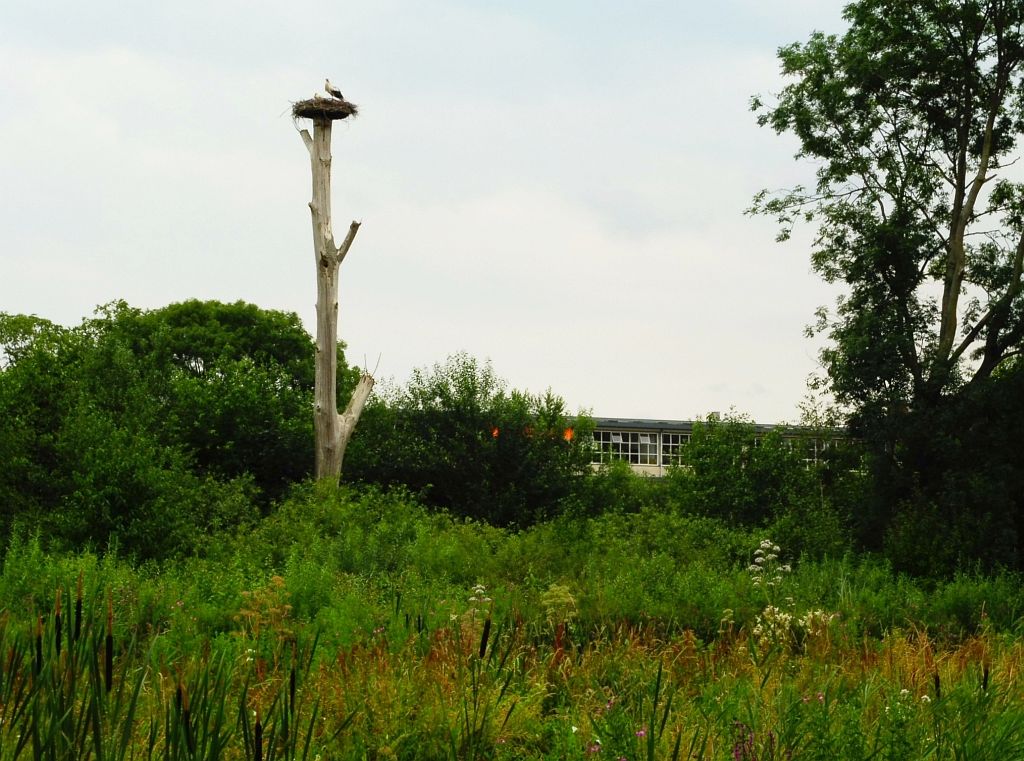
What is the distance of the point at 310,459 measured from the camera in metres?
24.0

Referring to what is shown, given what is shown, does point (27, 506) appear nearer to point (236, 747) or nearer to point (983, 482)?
point (236, 747)

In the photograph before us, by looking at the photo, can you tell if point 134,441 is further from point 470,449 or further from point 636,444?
point 636,444

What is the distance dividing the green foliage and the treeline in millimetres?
37

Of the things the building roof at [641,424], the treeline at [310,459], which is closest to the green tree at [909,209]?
the treeline at [310,459]

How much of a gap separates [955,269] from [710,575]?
38.8 feet

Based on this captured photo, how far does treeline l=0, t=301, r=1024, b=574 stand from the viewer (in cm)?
1484

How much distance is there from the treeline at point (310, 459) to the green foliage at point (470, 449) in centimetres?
4

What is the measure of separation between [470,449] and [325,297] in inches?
201

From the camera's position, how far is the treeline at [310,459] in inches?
584

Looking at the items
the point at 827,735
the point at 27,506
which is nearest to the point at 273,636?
the point at 827,735

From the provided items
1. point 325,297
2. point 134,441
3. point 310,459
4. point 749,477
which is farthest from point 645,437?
point 134,441

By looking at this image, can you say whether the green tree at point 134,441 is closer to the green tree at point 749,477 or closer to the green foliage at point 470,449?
the green foliage at point 470,449

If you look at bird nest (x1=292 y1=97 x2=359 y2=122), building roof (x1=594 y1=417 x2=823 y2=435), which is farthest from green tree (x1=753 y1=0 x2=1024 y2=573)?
building roof (x1=594 y1=417 x2=823 y2=435)

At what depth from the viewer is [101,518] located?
14.1 meters
